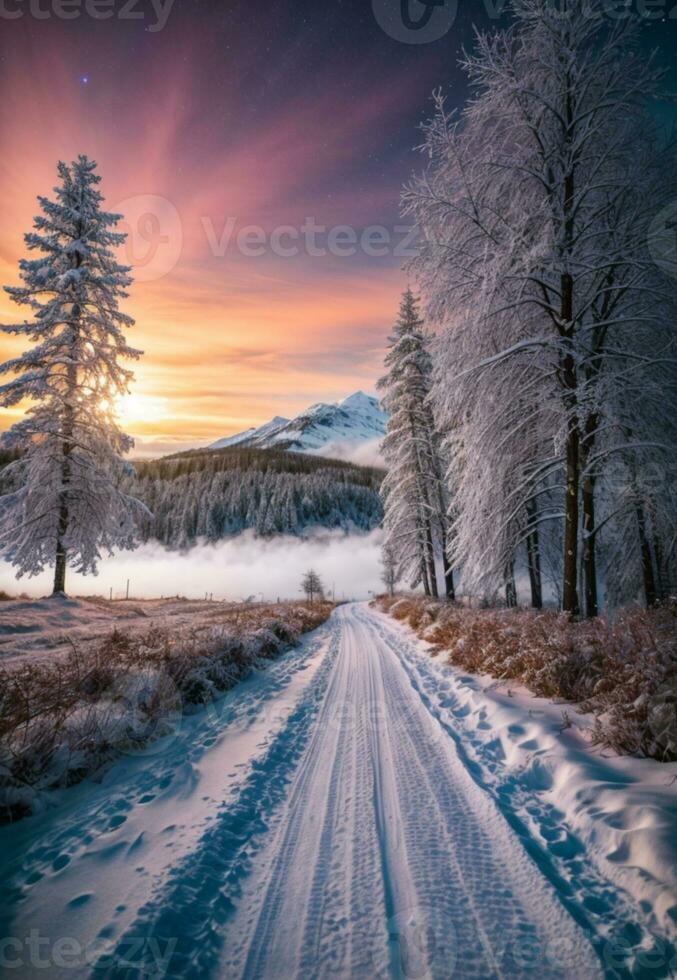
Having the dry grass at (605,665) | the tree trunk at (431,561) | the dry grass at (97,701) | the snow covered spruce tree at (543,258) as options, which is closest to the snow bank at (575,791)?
the dry grass at (605,665)

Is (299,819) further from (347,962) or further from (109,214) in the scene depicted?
(109,214)

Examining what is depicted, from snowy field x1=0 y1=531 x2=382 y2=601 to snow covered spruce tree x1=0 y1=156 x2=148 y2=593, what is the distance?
73468 millimetres

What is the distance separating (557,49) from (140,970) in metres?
11.3

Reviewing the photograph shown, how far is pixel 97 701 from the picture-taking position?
4473mm

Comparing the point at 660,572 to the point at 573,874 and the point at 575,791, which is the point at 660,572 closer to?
the point at 575,791

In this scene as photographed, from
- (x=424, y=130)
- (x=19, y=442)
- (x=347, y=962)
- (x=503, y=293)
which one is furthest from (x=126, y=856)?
(x=19, y=442)

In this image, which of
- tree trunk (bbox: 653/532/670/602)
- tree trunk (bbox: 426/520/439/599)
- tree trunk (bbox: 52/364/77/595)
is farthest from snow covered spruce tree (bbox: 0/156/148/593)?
tree trunk (bbox: 653/532/670/602)

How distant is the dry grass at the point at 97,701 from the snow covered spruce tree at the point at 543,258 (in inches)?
223

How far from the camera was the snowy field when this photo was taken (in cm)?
9294

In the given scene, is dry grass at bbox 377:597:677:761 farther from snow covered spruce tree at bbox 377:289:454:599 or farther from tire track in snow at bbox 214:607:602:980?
snow covered spruce tree at bbox 377:289:454:599

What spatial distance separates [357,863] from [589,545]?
25.6 ft

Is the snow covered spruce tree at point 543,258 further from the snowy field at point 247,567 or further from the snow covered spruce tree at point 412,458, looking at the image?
the snowy field at point 247,567

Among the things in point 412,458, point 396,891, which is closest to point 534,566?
point 412,458

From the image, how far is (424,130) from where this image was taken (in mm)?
6969
